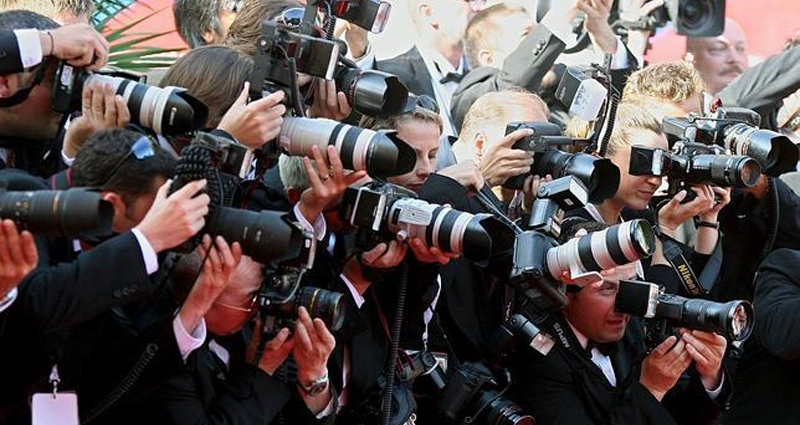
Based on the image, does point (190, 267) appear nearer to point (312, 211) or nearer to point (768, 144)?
point (312, 211)

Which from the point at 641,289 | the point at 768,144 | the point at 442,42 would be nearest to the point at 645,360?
the point at 641,289

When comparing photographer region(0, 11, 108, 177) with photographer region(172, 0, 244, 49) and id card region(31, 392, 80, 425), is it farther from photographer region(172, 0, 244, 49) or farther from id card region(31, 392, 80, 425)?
photographer region(172, 0, 244, 49)

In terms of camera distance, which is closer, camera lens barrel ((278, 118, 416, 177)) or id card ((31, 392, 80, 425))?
id card ((31, 392, 80, 425))

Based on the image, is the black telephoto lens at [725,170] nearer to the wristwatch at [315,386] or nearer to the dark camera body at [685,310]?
the dark camera body at [685,310]

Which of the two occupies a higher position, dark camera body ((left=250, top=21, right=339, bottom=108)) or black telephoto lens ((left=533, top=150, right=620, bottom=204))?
dark camera body ((left=250, top=21, right=339, bottom=108))

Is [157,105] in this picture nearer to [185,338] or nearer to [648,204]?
[185,338]

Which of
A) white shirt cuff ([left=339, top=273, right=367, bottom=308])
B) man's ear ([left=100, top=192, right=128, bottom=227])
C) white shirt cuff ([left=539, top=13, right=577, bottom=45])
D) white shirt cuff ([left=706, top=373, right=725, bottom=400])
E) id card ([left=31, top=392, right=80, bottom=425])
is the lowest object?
white shirt cuff ([left=706, top=373, right=725, bottom=400])

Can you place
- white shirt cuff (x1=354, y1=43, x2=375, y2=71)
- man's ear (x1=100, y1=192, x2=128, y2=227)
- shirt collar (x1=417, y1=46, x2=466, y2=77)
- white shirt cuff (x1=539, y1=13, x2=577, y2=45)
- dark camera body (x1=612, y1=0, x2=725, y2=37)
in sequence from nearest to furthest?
1. man's ear (x1=100, y1=192, x2=128, y2=227)
2. white shirt cuff (x1=354, y1=43, x2=375, y2=71)
3. white shirt cuff (x1=539, y1=13, x2=577, y2=45)
4. shirt collar (x1=417, y1=46, x2=466, y2=77)
5. dark camera body (x1=612, y1=0, x2=725, y2=37)

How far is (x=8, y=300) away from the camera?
2.66 meters

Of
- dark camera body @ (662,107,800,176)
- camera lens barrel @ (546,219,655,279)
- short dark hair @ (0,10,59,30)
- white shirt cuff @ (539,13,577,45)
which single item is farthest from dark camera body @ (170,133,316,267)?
white shirt cuff @ (539,13,577,45)

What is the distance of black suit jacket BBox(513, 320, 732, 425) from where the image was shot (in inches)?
147

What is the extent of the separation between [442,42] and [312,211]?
94.3 inches

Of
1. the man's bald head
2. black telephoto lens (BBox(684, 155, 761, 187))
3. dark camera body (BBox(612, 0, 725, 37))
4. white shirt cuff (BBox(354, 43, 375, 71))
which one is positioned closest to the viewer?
black telephoto lens (BBox(684, 155, 761, 187))

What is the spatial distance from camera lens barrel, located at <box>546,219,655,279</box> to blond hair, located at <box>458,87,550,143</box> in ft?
3.11
